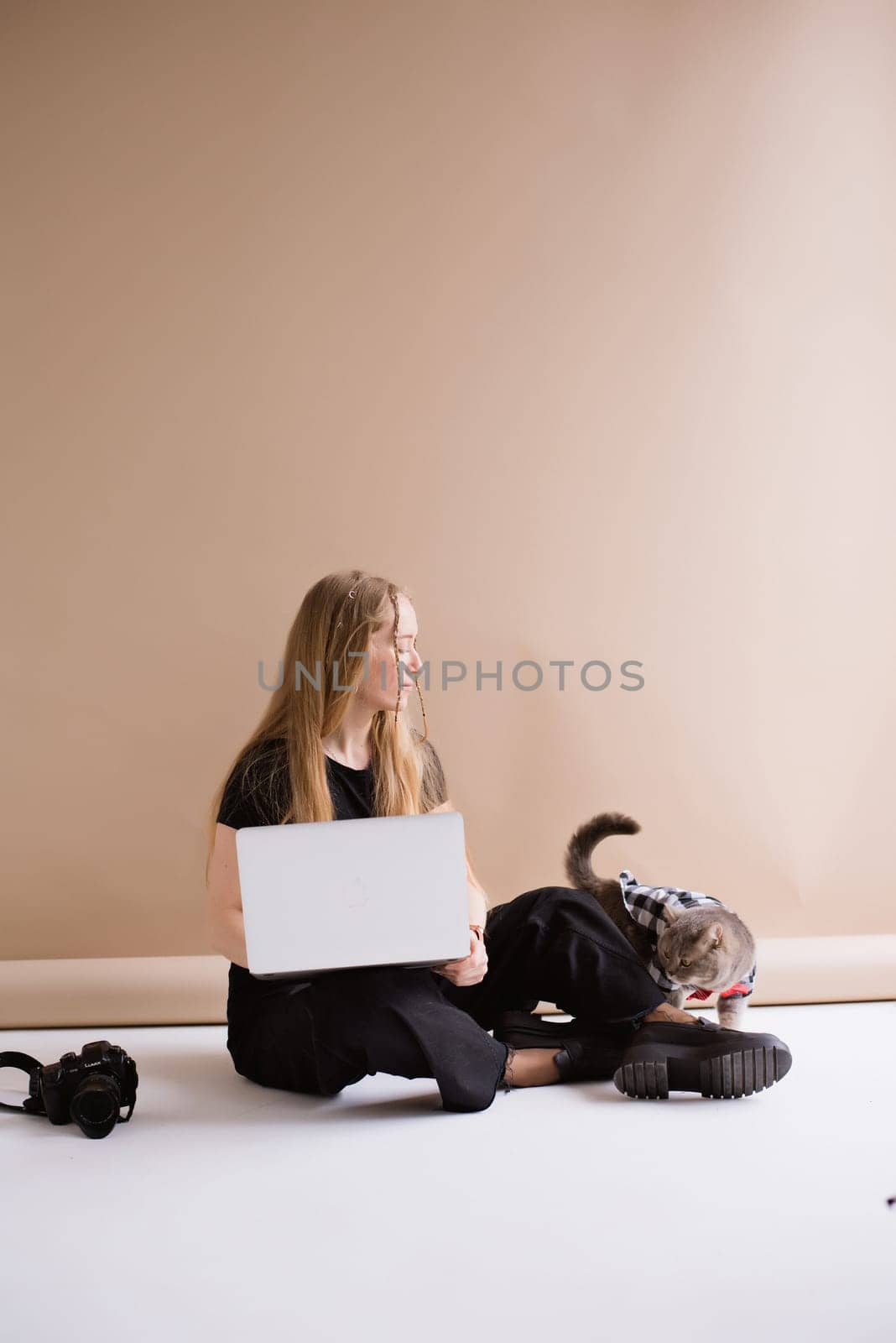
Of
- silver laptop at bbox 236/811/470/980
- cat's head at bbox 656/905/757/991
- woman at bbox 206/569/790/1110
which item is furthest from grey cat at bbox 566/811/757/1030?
silver laptop at bbox 236/811/470/980

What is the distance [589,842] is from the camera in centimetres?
229

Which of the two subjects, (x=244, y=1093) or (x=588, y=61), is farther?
(x=588, y=61)

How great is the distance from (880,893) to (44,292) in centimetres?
237

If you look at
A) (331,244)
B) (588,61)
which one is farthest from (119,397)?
(588,61)

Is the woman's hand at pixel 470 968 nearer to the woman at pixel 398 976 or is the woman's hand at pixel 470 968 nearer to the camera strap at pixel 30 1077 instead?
the woman at pixel 398 976

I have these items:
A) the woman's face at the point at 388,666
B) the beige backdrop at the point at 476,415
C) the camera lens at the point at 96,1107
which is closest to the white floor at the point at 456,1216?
the camera lens at the point at 96,1107

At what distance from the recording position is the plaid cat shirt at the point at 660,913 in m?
2.05

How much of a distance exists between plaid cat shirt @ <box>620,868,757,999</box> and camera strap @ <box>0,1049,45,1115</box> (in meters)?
1.03

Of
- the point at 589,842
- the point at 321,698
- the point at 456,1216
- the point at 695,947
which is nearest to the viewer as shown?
the point at 456,1216

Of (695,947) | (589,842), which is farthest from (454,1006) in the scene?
(589,842)

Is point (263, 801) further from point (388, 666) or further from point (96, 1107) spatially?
point (96, 1107)

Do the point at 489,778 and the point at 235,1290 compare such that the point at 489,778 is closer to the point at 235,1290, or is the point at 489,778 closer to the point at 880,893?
the point at 880,893

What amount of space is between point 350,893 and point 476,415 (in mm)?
1419

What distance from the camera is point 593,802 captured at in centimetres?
262
